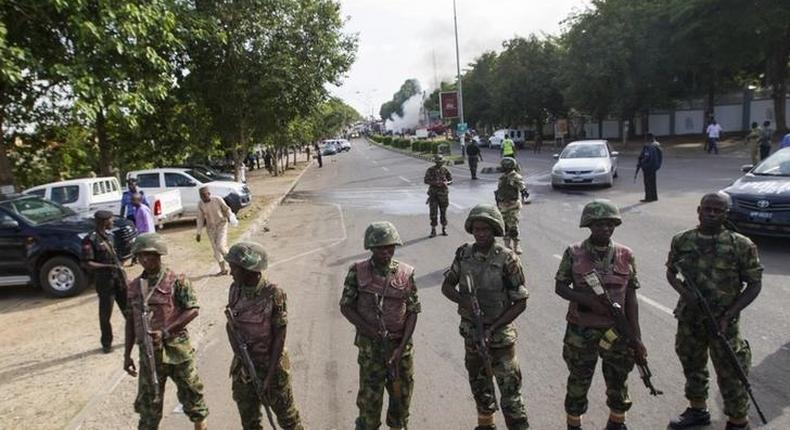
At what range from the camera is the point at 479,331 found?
3.47 metres

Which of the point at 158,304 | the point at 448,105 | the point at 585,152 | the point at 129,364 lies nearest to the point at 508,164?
Result: the point at 158,304

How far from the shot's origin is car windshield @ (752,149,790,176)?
9.02m

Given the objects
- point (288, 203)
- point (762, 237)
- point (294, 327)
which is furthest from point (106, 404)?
point (288, 203)

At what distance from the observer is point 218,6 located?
1872 cm

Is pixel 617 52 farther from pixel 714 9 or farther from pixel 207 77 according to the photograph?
pixel 207 77

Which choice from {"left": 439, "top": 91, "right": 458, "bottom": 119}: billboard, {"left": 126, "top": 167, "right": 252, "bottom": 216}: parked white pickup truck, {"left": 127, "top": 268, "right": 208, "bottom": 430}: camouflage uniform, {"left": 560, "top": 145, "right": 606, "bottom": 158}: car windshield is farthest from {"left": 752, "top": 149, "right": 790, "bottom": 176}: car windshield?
{"left": 439, "top": 91, "right": 458, "bottom": 119}: billboard

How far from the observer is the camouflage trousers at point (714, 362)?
3.65m

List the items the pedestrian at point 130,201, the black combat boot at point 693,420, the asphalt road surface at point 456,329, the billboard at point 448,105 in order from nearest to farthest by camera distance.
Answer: the black combat boot at point 693,420 → the asphalt road surface at point 456,329 → the pedestrian at point 130,201 → the billboard at point 448,105

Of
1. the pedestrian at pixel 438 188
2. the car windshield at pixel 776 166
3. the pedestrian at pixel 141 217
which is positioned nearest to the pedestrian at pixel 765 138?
the car windshield at pixel 776 166

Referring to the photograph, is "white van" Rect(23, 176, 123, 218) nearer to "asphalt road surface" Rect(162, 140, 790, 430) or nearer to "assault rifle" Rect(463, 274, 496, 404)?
"asphalt road surface" Rect(162, 140, 790, 430)

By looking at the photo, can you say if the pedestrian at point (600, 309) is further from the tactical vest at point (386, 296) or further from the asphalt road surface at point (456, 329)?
the tactical vest at point (386, 296)

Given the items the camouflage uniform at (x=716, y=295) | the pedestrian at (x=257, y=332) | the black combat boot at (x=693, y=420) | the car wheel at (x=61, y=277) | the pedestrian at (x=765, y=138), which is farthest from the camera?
the pedestrian at (x=765, y=138)

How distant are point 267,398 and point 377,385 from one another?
0.69 m

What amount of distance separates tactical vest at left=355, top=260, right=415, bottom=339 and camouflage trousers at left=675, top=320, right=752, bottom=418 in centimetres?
192
